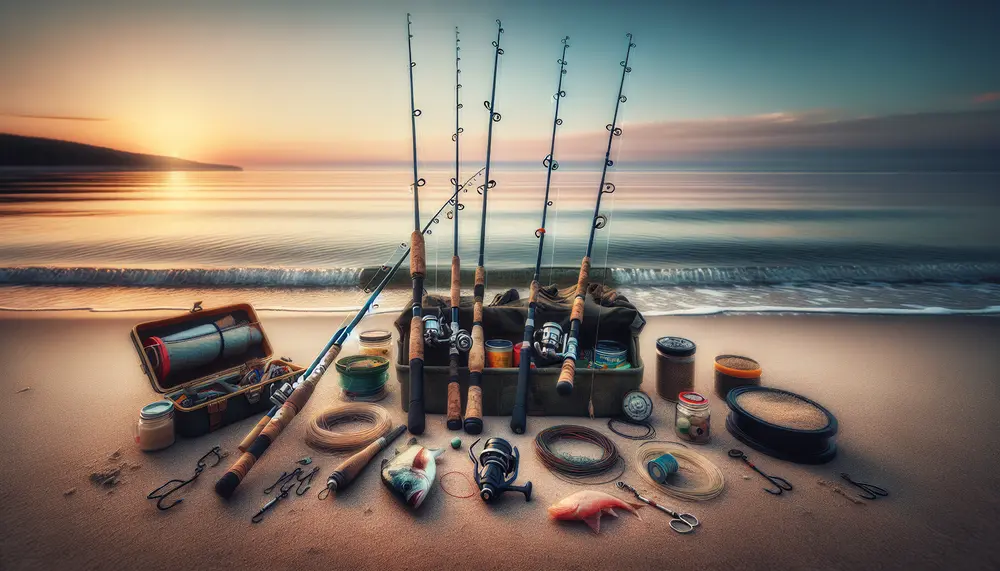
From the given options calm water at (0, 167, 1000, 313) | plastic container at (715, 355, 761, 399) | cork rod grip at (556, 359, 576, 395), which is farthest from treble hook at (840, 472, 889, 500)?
calm water at (0, 167, 1000, 313)

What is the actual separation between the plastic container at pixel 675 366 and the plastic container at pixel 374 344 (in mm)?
2206

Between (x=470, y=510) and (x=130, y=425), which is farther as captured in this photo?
(x=130, y=425)

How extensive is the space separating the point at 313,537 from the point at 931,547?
2.80 meters

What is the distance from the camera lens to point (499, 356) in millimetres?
3275

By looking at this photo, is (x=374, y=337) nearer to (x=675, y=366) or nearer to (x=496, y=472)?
(x=496, y=472)

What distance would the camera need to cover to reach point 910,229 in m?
15.7

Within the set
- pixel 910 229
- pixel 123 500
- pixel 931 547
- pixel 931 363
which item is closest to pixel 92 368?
pixel 123 500

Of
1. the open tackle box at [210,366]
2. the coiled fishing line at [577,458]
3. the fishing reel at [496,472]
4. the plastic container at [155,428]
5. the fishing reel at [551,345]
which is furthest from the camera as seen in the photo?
the fishing reel at [551,345]

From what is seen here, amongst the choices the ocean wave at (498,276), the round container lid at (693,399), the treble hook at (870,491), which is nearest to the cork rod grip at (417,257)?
the round container lid at (693,399)

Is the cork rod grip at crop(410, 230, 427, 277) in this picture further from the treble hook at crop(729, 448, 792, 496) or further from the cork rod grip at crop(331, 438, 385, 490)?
the treble hook at crop(729, 448, 792, 496)

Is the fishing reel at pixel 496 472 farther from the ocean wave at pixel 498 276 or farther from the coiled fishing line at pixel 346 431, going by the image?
the ocean wave at pixel 498 276

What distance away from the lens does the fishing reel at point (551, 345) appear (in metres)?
3.19

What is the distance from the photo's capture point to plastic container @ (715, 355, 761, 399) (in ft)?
12.0

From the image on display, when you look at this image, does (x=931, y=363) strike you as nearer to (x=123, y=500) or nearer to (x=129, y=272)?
(x=123, y=500)
